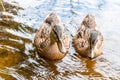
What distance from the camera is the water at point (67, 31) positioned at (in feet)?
20.6

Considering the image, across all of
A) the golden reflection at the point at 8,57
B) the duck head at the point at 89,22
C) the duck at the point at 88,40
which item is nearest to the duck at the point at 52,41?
the duck at the point at 88,40

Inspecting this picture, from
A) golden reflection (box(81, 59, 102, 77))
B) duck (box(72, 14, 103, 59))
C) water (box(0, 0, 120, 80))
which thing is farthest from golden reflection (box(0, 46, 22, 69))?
duck (box(72, 14, 103, 59))

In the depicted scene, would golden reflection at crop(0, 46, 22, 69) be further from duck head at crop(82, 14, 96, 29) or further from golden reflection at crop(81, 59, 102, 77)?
duck head at crop(82, 14, 96, 29)

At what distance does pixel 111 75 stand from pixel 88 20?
6.46 ft

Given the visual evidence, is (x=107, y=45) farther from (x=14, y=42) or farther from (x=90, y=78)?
(x=14, y=42)

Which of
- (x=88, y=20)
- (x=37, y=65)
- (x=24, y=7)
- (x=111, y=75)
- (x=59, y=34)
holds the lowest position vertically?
(x=111, y=75)

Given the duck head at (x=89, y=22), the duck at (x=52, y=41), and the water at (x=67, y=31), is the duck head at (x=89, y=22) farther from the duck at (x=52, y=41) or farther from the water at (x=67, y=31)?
the duck at (x=52, y=41)

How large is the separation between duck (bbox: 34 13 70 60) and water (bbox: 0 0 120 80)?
13 centimetres

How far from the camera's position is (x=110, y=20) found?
861 cm

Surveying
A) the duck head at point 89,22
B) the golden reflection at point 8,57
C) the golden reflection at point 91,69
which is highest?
the duck head at point 89,22

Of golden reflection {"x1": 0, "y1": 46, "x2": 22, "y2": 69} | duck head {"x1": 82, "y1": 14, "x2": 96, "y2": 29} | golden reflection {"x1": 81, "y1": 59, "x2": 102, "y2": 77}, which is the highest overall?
duck head {"x1": 82, "y1": 14, "x2": 96, "y2": 29}

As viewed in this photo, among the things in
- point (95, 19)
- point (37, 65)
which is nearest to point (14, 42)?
point (37, 65)

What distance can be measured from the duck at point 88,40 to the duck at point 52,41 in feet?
1.50

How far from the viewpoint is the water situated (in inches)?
247
